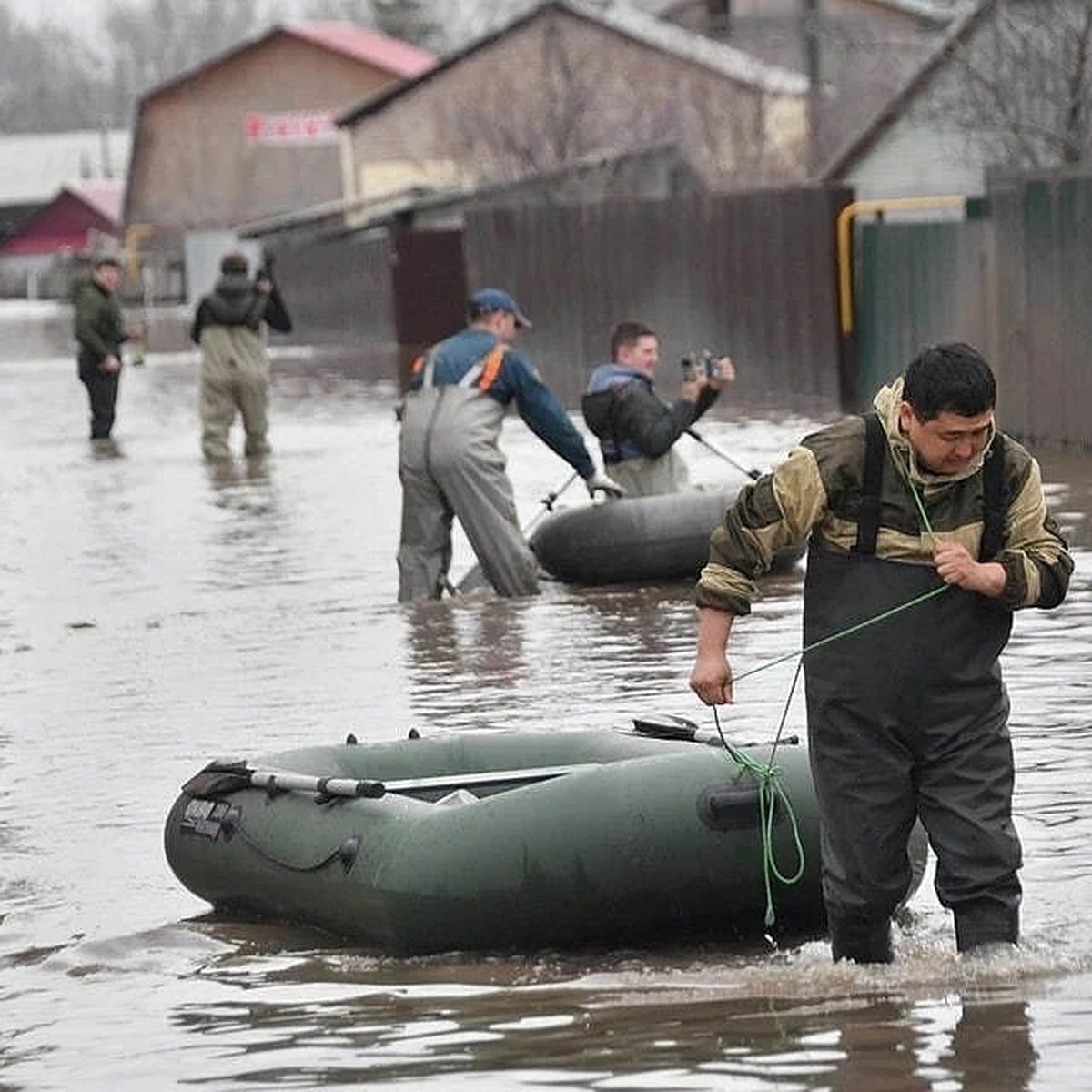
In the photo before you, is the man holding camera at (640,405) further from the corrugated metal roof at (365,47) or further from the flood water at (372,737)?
the corrugated metal roof at (365,47)

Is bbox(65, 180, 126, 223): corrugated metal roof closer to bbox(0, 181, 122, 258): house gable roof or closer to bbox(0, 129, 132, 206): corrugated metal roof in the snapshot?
bbox(0, 181, 122, 258): house gable roof

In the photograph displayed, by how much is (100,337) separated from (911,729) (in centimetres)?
2239

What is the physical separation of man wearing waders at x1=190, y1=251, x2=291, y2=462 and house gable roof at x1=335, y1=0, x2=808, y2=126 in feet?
125

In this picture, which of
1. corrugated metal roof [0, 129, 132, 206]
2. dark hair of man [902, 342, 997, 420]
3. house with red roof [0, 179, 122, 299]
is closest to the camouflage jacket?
dark hair of man [902, 342, 997, 420]

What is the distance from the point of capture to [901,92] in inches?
1836

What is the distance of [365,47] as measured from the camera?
310ft

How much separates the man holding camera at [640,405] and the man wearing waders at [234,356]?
1088 centimetres

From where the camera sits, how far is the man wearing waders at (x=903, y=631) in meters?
7.33

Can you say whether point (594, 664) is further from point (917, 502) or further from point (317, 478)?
point (317, 478)

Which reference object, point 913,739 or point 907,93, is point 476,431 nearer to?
point 913,739

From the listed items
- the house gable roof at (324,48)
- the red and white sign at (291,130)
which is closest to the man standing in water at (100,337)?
the red and white sign at (291,130)

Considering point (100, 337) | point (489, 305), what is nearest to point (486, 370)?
point (489, 305)

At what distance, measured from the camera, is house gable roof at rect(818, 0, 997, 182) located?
40906mm

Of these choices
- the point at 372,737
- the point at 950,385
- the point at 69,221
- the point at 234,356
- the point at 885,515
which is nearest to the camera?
the point at 950,385
